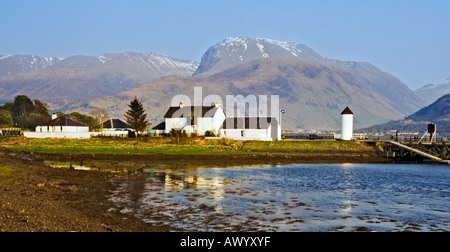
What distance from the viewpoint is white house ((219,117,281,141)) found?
10338cm

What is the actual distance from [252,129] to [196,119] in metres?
13.3

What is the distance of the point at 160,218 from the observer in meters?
26.0

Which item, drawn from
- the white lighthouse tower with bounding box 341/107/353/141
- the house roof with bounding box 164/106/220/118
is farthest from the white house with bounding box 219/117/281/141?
the white lighthouse tower with bounding box 341/107/353/141

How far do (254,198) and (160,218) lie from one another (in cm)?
951

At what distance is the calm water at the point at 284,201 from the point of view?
25562 mm

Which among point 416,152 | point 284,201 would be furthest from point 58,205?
point 416,152

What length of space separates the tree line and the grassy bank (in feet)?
59.9

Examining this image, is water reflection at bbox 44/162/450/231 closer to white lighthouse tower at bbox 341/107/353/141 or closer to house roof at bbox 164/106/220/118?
white lighthouse tower at bbox 341/107/353/141

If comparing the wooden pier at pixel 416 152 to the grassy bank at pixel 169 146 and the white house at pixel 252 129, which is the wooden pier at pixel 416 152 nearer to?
the grassy bank at pixel 169 146
